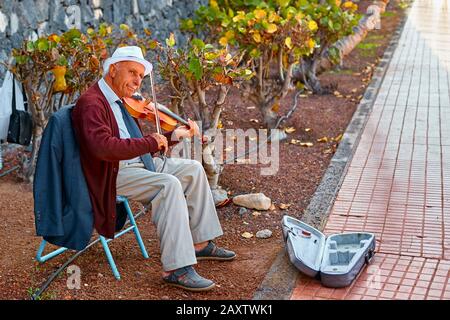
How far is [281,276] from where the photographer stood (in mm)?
4879

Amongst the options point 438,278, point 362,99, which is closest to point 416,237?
point 438,278

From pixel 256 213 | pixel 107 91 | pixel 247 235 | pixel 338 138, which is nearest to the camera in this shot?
pixel 107 91

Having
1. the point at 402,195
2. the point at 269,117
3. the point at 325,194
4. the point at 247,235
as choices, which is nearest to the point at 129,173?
the point at 247,235

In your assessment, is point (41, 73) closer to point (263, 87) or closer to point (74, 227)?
point (74, 227)

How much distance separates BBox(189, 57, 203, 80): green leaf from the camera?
6.31 metres

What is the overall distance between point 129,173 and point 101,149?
0.43 m

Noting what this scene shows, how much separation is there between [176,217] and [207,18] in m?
5.96

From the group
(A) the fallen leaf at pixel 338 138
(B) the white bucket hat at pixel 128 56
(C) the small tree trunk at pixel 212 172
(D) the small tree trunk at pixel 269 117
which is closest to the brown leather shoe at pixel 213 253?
(C) the small tree trunk at pixel 212 172

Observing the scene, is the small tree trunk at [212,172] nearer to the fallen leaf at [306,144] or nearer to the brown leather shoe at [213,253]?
the brown leather shoe at [213,253]

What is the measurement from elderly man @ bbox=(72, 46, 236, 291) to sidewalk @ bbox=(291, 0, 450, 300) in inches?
29.0

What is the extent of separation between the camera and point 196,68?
6.31 metres

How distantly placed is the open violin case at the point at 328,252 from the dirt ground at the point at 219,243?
0.24 meters

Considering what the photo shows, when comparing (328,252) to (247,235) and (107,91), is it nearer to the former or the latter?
(247,235)

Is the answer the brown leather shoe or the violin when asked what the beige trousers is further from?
the violin
